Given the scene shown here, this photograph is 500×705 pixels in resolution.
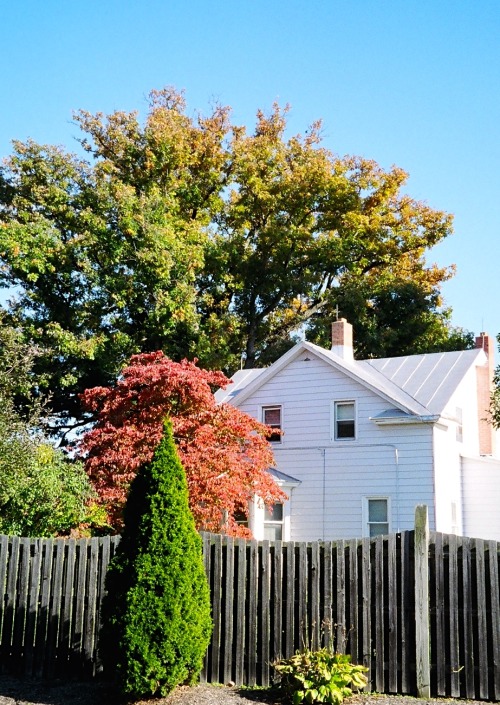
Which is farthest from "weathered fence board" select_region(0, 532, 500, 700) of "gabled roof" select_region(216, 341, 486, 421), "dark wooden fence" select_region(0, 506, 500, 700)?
"gabled roof" select_region(216, 341, 486, 421)

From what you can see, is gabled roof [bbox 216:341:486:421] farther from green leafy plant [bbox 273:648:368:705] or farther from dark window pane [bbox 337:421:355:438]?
green leafy plant [bbox 273:648:368:705]

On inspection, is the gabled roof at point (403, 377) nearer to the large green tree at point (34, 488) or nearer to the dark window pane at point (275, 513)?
the dark window pane at point (275, 513)

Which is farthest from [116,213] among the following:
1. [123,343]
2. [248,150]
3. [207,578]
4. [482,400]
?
[207,578]

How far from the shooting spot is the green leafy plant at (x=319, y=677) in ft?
27.9

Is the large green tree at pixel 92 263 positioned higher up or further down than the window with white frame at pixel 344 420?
higher up

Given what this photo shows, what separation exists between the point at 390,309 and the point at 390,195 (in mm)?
5390

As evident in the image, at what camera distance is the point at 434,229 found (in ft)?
116

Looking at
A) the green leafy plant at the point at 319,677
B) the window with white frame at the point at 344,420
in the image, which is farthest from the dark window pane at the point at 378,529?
the green leafy plant at the point at 319,677

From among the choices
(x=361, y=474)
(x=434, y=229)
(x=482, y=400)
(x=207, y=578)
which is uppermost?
(x=434, y=229)

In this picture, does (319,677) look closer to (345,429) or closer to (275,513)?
(275,513)

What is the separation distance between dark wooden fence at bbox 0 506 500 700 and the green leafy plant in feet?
1.32

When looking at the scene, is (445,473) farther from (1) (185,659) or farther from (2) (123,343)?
(1) (185,659)

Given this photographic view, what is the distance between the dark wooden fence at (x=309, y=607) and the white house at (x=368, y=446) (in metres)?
11.7

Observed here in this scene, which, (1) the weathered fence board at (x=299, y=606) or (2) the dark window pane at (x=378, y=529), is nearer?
(1) the weathered fence board at (x=299, y=606)
